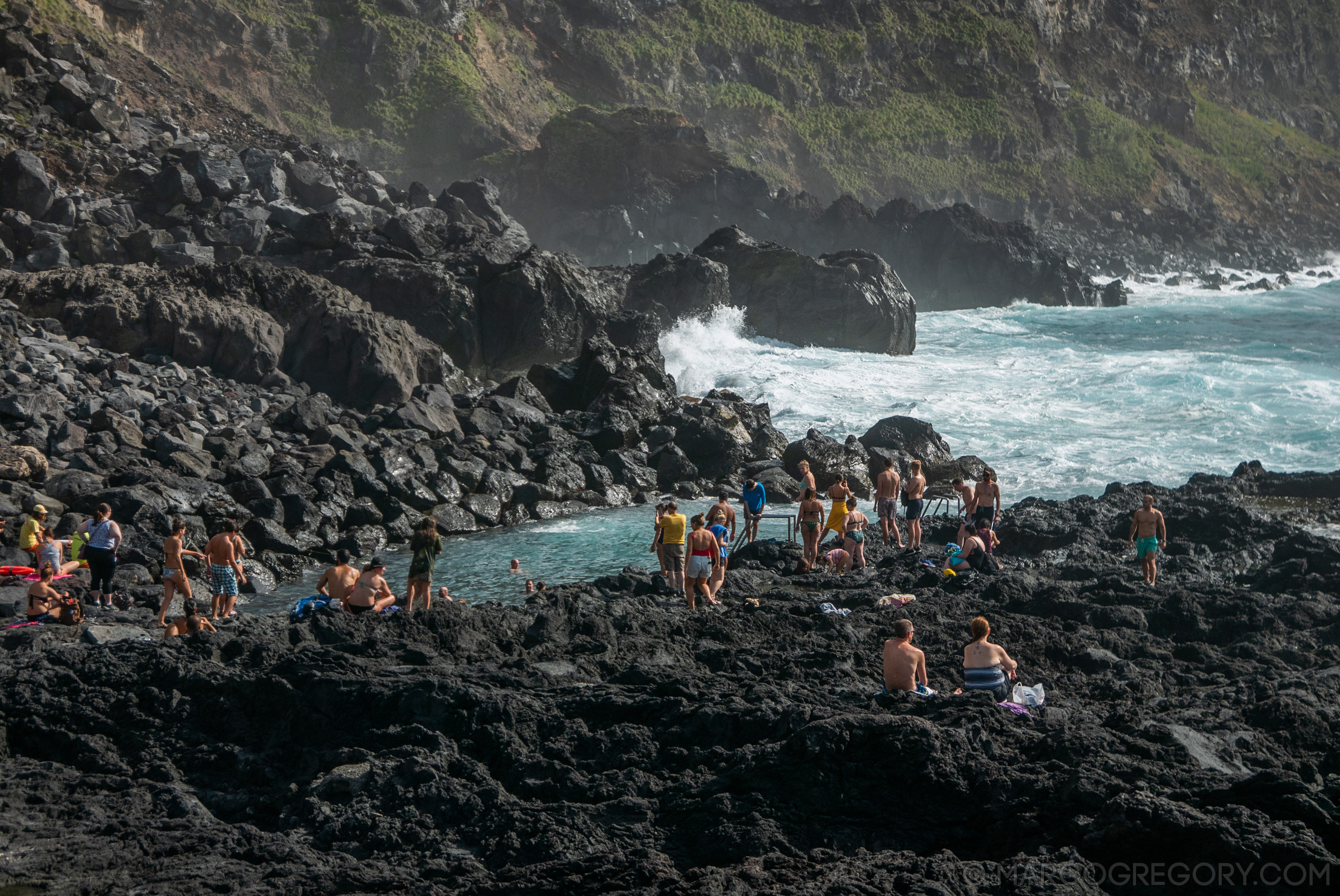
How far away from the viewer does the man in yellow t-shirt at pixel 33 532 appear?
1357 cm

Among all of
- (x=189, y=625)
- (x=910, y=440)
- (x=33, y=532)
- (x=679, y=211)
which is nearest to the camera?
(x=189, y=625)

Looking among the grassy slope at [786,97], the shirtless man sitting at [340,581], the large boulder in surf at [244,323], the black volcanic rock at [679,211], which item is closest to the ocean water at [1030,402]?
the shirtless man sitting at [340,581]

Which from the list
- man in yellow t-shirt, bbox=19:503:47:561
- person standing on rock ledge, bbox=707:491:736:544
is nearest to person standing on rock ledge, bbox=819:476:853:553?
person standing on rock ledge, bbox=707:491:736:544

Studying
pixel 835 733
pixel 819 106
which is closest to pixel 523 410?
pixel 835 733

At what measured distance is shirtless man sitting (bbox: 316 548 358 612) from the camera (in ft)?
39.0

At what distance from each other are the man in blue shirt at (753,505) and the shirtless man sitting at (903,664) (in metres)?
7.89

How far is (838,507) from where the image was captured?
51.2 ft

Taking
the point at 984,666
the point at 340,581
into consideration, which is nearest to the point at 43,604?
the point at 340,581

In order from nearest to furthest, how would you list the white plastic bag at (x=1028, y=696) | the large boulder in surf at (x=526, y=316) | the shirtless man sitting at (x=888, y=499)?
the white plastic bag at (x=1028, y=696) < the shirtless man sitting at (x=888, y=499) < the large boulder in surf at (x=526, y=316)

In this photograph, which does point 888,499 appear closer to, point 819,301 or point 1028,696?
point 1028,696

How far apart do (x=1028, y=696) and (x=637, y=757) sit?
376 cm

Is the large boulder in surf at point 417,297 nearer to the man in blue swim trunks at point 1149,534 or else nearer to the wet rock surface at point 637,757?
the wet rock surface at point 637,757

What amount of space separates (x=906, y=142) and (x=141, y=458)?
79516mm

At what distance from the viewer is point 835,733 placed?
288 inches
